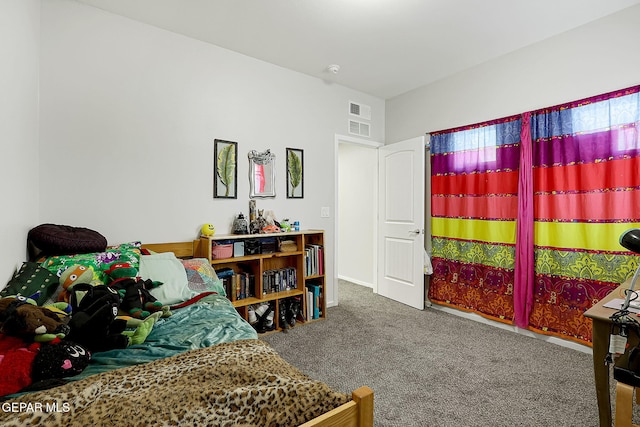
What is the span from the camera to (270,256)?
9.67 feet

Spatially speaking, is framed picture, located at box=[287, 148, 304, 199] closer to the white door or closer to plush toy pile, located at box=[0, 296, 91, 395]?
the white door

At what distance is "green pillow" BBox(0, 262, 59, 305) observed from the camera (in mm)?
1453

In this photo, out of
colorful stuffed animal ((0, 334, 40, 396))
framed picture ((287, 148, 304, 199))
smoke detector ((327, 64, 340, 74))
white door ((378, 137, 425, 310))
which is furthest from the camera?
white door ((378, 137, 425, 310))

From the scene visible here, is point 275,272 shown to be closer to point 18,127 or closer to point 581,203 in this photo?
point 18,127

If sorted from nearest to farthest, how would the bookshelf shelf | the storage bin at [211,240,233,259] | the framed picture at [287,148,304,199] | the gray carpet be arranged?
the gray carpet
the storage bin at [211,240,233,259]
the bookshelf shelf
the framed picture at [287,148,304,199]

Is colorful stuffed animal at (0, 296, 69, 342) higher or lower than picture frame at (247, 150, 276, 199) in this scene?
lower

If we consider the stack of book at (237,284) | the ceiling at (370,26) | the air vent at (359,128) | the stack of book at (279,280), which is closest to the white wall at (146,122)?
the ceiling at (370,26)

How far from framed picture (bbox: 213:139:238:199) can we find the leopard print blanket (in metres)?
2.15

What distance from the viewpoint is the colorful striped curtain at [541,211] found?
2.34 meters

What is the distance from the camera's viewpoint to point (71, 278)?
157 cm

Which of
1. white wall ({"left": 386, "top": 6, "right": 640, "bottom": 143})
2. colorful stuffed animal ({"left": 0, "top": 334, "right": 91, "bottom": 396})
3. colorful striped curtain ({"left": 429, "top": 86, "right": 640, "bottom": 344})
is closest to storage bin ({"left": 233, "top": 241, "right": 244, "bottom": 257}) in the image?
colorful stuffed animal ({"left": 0, "top": 334, "right": 91, "bottom": 396})

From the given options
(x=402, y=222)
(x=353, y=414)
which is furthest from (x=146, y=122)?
(x=402, y=222)

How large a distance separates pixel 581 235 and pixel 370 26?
245cm

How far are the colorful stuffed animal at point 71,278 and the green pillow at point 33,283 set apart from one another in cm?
5
